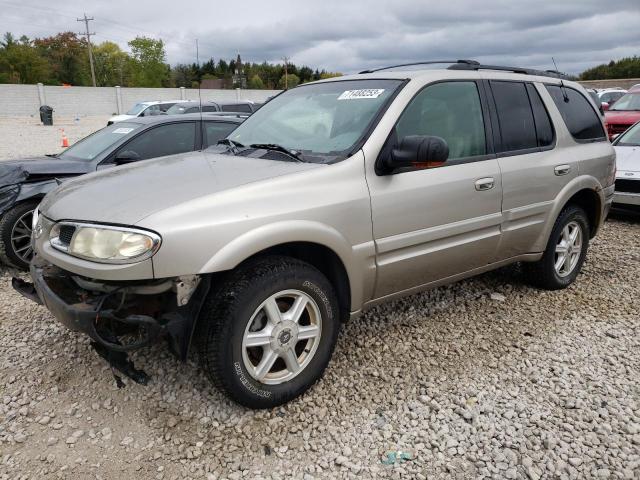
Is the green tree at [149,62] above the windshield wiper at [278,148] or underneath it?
above

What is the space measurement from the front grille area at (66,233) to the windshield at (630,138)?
7919 mm

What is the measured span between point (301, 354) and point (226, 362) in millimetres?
517

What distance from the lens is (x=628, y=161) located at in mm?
7125

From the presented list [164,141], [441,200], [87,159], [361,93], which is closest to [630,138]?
[441,200]

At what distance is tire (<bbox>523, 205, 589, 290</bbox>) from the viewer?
4.26 metres

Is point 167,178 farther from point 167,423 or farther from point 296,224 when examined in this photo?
point 167,423

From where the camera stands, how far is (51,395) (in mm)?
2941

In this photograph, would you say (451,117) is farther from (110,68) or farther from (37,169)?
(110,68)

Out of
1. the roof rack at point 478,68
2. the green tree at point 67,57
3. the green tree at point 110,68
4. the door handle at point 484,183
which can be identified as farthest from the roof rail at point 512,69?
the green tree at point 110,68

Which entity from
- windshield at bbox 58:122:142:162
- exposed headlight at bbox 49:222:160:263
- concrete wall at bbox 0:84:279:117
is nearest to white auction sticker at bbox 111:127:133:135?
windshield at bbox 58:122:142:162

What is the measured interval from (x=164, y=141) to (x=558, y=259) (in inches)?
169

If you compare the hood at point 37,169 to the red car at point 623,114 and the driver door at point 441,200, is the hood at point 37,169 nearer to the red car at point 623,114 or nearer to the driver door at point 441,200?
the driver door at point 441,200

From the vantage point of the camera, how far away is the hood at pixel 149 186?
2479mm

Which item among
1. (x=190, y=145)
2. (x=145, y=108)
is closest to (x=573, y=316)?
(x=190, y=145)
